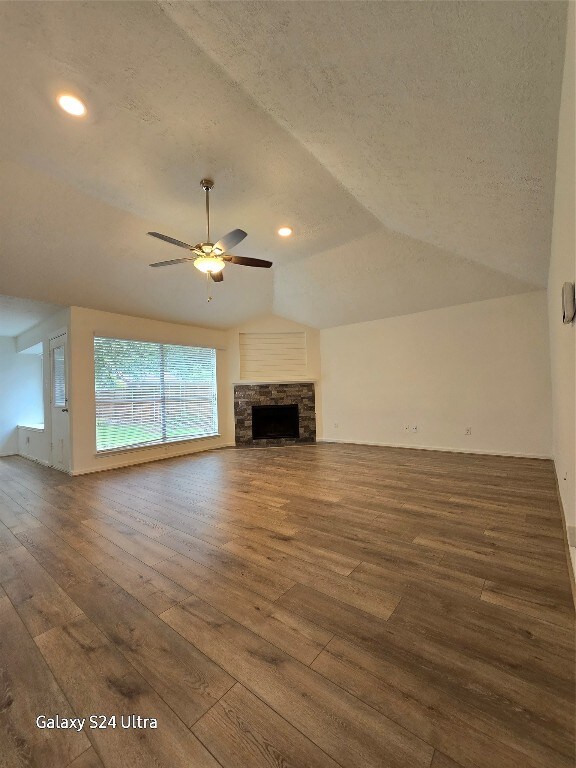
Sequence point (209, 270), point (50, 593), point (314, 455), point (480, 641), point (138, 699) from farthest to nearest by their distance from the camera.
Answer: point (314, 455) → point (209, 270) → point (50, 593) → point (480, 641) → point (138, 699)

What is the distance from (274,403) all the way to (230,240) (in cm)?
437

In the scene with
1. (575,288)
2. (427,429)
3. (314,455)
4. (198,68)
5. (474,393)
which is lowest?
(314,455)

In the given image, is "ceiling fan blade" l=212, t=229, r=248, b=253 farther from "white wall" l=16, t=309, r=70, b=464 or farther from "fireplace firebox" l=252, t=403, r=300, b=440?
"fireplace firebox" l=252, t=403, r=300, b=440

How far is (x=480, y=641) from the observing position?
133 centimetres

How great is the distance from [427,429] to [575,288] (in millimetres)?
4413

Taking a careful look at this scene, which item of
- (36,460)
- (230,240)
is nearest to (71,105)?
(230,240)

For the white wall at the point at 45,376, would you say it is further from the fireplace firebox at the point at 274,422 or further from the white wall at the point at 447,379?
the white wall at the point at 447,379

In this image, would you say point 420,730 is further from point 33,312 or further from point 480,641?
point 33,312

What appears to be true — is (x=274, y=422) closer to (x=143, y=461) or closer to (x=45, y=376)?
(x=143, y=461)

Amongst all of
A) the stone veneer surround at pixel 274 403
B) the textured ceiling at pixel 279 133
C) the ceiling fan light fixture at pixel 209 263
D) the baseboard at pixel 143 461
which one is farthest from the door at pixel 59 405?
the ceiling fan light fixture at pixel 209 263

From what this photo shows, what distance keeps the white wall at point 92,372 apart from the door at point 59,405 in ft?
0.72

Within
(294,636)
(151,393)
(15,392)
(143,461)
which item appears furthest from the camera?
(15,392)

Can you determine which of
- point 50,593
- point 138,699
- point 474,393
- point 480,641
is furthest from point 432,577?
point 474,393

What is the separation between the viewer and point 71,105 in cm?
206
